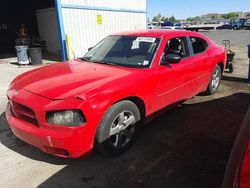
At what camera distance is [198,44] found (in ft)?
17.3

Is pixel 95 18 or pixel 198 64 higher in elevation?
pixel 95 18

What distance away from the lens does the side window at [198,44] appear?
5016mm

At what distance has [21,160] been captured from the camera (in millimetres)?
3400

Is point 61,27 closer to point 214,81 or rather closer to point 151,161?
point 214,81

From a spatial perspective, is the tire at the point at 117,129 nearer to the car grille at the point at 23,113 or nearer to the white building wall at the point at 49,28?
the car grille at the point at 23,113

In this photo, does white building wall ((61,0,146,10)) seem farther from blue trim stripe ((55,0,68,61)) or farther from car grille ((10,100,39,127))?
car grille ((10,100,39,127))

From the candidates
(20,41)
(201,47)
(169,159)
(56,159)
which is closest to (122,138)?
(169,159)

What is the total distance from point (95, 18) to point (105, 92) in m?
9.86

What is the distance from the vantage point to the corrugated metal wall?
1099 cm

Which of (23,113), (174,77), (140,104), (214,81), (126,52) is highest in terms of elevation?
(126,52)

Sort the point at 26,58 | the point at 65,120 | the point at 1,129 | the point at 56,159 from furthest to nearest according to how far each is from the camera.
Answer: the point at 26,58, the point at 1,129, the point at 56,159, the point at 65,120

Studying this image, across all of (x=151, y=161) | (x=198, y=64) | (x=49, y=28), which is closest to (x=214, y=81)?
(x=198, y=64)

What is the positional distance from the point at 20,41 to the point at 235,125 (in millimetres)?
14527

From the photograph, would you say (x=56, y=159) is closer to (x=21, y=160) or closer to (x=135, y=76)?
(x=21, y=160)
